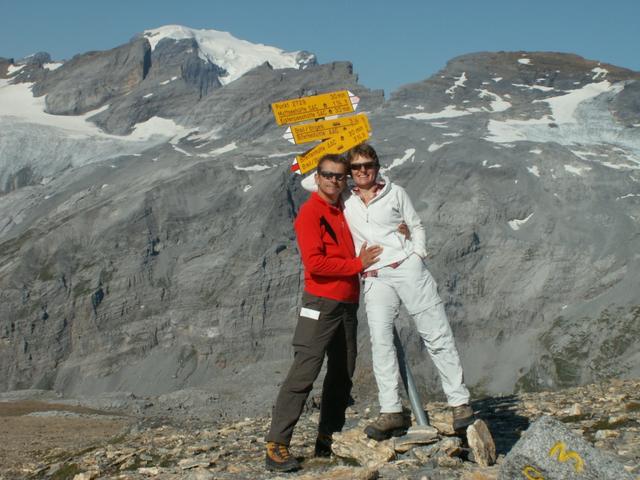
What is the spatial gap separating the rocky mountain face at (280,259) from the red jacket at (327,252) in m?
38.2

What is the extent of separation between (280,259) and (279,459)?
67147 millimetres

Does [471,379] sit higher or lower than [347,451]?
lower

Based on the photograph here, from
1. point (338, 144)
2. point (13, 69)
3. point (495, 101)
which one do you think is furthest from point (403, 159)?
point (13, 69)

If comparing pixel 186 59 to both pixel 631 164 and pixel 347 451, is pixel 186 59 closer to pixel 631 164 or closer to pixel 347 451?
pixel 631 164

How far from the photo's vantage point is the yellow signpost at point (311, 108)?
988 cm

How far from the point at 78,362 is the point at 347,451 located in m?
66.1

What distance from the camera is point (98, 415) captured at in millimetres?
41625

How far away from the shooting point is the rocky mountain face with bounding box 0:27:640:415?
6209 cm

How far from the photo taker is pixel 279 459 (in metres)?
8.44

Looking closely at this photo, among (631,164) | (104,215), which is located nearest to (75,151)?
(104,215)

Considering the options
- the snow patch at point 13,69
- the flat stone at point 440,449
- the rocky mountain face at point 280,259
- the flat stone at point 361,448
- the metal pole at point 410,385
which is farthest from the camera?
the snow patch at point 13,69

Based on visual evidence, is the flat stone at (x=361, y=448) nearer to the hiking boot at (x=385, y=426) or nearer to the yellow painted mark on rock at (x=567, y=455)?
the hiking boot at (x=385, y=426)

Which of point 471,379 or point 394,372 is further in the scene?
point 471,379

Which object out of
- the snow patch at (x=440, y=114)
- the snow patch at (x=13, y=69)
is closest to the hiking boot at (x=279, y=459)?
the snow patch at (x=440, y=114)
